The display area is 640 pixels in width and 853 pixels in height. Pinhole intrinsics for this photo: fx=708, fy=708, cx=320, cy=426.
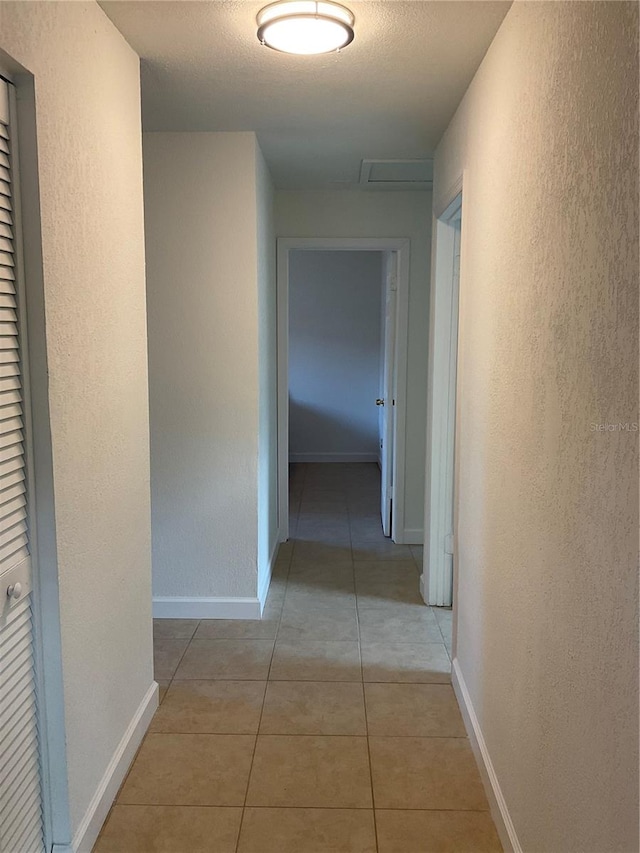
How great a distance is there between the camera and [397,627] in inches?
133

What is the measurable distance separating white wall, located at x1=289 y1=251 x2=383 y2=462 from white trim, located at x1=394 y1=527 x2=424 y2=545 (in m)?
2.78

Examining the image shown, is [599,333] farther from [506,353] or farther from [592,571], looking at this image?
[506,353]

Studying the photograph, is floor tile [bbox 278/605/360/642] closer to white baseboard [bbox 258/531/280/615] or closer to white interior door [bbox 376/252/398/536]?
white baseboard [bbox 258/531/280/615]

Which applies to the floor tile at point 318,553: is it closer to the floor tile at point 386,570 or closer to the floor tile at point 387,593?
the floor tile at point 386,570

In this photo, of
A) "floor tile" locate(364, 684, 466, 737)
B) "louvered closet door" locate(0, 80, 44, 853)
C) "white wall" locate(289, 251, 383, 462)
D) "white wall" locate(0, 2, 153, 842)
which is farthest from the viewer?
"white wall" locate(289, 251, 383, 462)

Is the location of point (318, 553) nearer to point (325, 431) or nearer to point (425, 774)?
point (425, 774)

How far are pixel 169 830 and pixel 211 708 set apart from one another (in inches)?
25.6

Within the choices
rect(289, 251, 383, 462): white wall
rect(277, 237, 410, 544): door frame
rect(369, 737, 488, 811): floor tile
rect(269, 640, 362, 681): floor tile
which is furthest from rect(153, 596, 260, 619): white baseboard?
rect(289, 251, 383, 462): white wall

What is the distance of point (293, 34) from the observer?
1.97 metres

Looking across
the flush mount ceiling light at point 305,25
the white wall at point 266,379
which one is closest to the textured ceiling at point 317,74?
the flush mount ceiling light at point 305,25

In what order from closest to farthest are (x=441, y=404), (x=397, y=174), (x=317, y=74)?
(x=317, y=74) → (x=441, y=404) → (x=397, y=174)

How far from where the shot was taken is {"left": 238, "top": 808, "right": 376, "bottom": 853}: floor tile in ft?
6.36

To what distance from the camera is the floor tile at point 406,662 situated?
2889mm

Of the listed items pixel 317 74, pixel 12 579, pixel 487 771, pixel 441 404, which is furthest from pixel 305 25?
pixel 487 771
